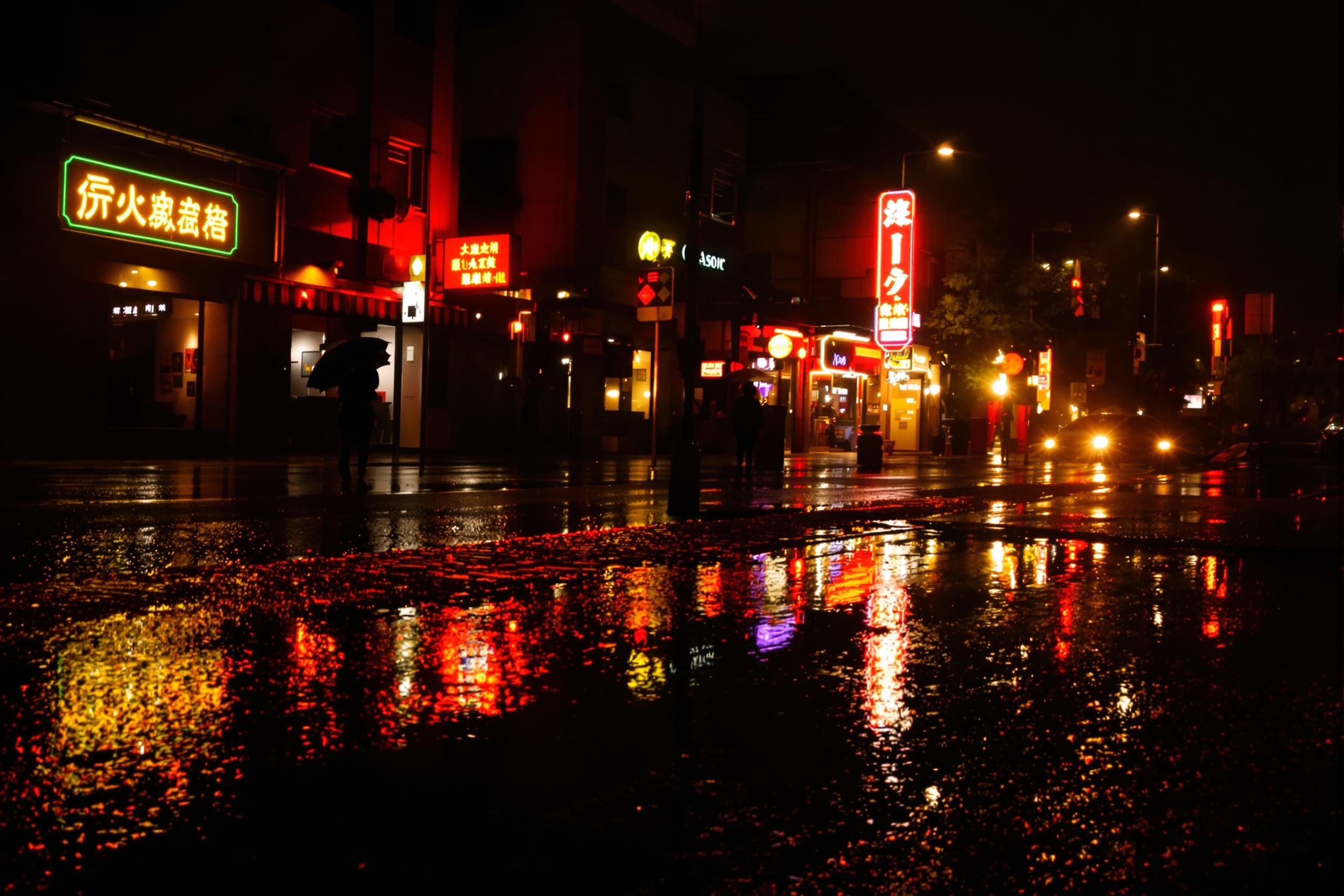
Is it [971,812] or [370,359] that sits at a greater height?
[370,359]

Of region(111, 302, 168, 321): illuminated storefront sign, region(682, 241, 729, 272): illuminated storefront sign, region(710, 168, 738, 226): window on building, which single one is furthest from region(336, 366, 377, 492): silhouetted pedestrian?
region(710, 168, 738, 226): window on building

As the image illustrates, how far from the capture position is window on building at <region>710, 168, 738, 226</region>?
3984 centimetres

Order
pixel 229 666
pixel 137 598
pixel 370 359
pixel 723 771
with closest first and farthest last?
pixel 723 771 → pixel 229 666 → pixel 137 598 → pixel 370 359

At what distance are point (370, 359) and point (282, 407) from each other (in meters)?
12.4

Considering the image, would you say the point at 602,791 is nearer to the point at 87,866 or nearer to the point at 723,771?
the point at 723,771

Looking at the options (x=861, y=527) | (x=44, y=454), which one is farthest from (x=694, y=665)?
(x=44, y=454)

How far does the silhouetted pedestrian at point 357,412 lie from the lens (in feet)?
49.1

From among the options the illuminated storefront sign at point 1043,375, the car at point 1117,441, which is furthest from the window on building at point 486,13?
the illuminated storefront sign at point 1043,375

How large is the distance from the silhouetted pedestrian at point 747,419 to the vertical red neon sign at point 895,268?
19731mm

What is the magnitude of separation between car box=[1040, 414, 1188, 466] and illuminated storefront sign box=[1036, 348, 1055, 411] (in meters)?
15.7

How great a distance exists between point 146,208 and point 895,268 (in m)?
27.0

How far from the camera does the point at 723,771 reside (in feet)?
11.5

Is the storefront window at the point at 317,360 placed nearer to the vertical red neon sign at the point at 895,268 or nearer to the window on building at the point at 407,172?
the window on building at the point at 407,172

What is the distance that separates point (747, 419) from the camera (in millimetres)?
22938
